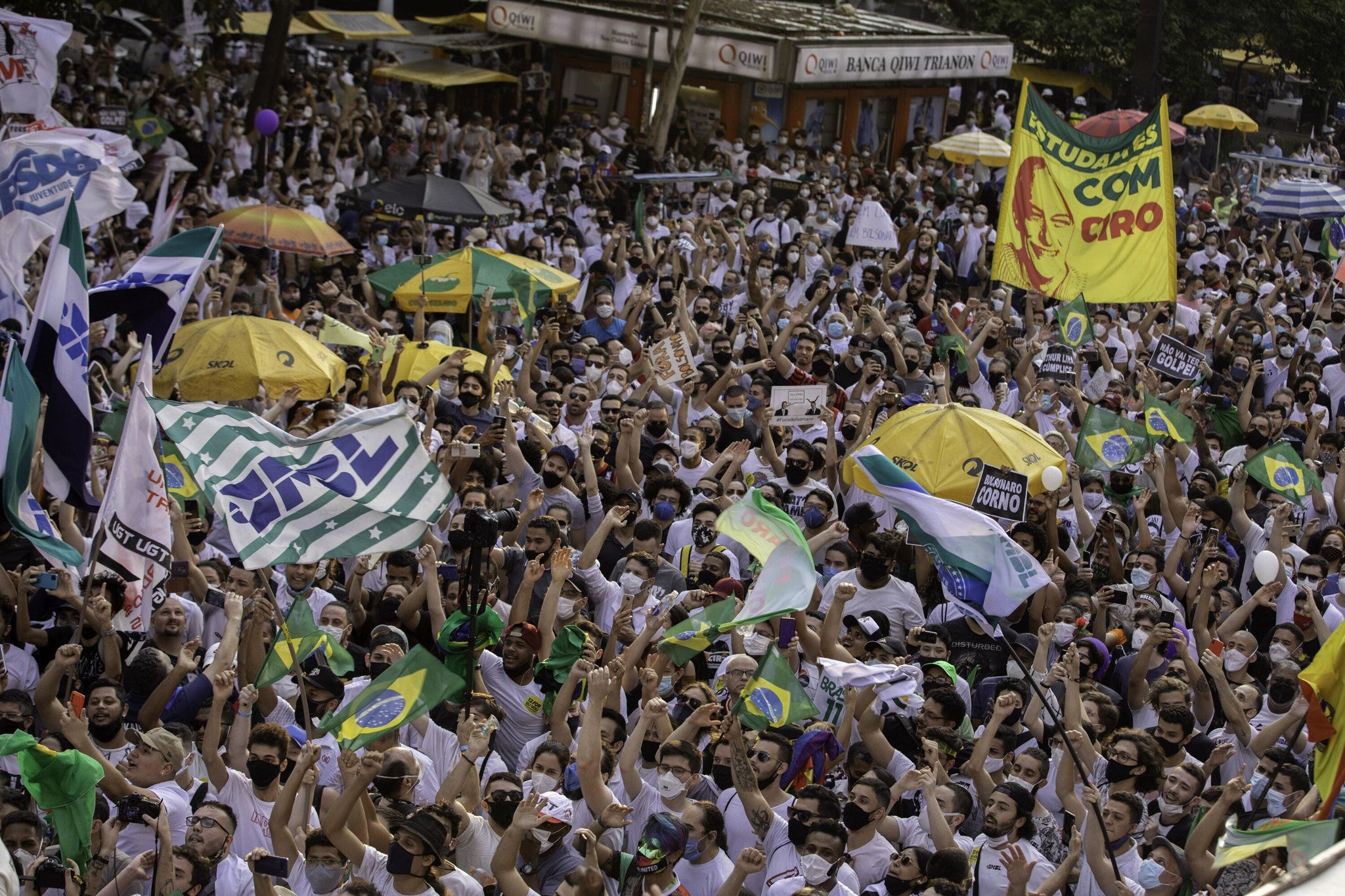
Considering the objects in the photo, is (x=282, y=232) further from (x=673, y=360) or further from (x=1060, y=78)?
(x=1060, y=78)

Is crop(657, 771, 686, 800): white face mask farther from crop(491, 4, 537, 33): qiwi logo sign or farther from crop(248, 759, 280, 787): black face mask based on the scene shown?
crop(491, 4, 537, 33): qiwi logo sign

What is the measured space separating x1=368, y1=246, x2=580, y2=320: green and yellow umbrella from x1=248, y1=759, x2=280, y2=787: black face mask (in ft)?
23.8

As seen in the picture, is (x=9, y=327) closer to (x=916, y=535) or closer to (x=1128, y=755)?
(x=916, y=535)

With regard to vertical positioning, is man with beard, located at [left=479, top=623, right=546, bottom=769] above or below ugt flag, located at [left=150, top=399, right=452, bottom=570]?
below

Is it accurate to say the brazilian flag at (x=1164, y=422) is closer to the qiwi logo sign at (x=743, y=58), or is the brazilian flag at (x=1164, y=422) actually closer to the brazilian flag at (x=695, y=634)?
the brazilian flag at (x=695, y=634)

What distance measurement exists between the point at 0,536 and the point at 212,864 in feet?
9.61

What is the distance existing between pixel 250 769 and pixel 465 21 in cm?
2386

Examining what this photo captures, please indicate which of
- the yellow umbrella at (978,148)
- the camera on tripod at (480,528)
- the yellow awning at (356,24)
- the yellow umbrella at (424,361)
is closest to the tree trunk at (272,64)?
the yellow awning at (356,24)

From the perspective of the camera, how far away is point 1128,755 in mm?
6637

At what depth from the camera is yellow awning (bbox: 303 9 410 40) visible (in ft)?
87.1

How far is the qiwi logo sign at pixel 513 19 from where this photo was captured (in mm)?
26344

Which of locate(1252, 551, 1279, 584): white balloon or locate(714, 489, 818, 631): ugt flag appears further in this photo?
locate(1252, 551, 1279, 584): white balloon

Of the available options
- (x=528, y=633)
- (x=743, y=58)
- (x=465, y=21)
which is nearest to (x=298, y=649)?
(x=528, y=633)

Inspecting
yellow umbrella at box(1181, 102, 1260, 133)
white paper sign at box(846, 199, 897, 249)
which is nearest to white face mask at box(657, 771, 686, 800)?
white paper sign at box(846, 199, 897, 249)
